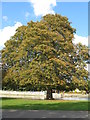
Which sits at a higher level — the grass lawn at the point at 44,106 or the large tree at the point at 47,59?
the large tree at the point at 47,59

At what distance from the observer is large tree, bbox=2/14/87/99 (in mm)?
25250

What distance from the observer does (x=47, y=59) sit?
86.3 feet

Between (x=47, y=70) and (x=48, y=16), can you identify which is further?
(x=48, y=16)

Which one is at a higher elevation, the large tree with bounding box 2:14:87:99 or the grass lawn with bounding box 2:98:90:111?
the large tree with bounding box 2:14:87:99

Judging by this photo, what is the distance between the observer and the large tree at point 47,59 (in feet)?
82.8

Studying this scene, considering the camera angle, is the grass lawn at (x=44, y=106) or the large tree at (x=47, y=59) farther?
the large tree at (x=47, y=59)

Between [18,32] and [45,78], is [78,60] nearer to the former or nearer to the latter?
[45,78]

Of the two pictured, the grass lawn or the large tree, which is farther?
the large tree

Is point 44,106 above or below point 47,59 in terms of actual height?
below

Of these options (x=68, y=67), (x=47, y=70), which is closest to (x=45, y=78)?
(x=47, y=70)

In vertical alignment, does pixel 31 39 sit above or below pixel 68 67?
above

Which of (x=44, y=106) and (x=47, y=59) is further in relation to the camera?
(x=47, y=59)

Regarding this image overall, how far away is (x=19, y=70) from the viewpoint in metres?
27.8

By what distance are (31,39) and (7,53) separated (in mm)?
5789
